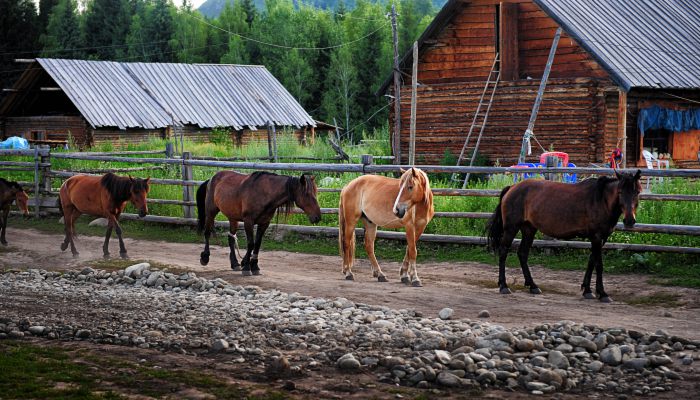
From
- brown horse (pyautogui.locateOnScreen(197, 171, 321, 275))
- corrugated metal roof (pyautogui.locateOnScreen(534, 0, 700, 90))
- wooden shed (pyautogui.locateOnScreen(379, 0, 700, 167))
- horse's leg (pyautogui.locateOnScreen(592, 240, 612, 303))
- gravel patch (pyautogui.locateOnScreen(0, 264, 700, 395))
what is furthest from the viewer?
wooden shed (pyautogui.locateOnScreen(379, 0, 700, 167))

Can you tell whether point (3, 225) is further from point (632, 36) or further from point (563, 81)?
point (632, 36)

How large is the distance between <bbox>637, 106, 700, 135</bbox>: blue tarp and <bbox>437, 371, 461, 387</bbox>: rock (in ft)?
60.7

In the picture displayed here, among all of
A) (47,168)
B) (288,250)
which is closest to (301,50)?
(47,168)

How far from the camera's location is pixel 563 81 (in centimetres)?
2414

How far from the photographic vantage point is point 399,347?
8.51 metres

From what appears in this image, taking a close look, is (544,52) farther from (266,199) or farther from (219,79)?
(219,79)

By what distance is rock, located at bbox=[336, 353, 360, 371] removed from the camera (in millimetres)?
7770

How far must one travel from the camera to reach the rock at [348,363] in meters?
7.77

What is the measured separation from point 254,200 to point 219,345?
16.7ft

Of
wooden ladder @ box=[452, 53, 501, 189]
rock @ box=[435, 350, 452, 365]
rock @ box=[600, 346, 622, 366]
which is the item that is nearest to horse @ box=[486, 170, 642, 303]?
rock @ box=[600, 346, 622, 366]

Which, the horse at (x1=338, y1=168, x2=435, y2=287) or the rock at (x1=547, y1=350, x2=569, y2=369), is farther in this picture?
the horse at (x1=338, y1=168, x2=435, y2=287)

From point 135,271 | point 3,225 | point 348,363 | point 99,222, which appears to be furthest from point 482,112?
point 348,363

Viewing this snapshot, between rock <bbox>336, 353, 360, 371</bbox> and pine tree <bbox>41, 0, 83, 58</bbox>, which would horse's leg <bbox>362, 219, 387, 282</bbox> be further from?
pine tree <bbox>41, 0, 83, 58</bbox>

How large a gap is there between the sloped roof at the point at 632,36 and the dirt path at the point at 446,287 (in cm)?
1092
